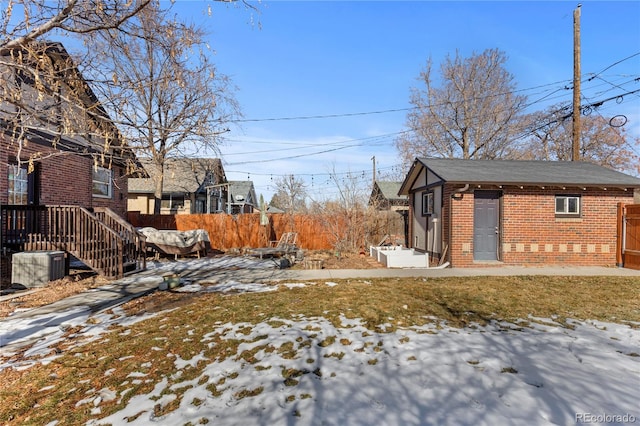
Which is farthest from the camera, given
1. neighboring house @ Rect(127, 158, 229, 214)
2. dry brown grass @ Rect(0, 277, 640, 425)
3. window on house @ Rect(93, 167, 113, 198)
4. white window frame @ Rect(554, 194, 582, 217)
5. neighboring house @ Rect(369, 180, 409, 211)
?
neighboring house @ Rect(369, 180, 409, 211)

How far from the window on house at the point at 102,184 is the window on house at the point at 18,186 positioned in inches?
115

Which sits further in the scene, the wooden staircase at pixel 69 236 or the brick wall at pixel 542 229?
the brick wall at pixel 542 229

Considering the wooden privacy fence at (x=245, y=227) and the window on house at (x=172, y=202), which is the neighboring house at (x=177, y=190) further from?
the wooden privacy fence at (x=245, y=227)

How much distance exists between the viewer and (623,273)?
9.16 meters

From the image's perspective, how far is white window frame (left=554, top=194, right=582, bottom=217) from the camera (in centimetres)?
1042

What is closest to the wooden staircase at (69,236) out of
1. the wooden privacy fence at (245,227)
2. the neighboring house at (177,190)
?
the wooden privacy fence at (245,227)

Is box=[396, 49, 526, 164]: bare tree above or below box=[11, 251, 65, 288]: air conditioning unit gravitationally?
above

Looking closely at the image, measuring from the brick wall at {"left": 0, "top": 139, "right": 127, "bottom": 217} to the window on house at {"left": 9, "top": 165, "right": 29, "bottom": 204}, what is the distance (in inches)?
11.8

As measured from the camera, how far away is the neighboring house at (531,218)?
33.2 feet

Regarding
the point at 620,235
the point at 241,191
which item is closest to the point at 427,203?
the point at 620,235

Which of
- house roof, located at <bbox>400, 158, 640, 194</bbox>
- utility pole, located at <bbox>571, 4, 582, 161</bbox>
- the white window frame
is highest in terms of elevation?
utility pole, located at <bbox>571, 4, 582, 161</bbox>

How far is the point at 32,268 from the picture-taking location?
743cm

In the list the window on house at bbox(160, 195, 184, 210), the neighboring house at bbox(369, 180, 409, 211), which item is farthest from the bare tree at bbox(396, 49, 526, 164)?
the window on house at bbox(160, 195, 184, 210)

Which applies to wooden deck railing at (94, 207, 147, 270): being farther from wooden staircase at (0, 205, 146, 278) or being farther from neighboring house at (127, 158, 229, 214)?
neighboring house at (127, 158, 229, 214)
